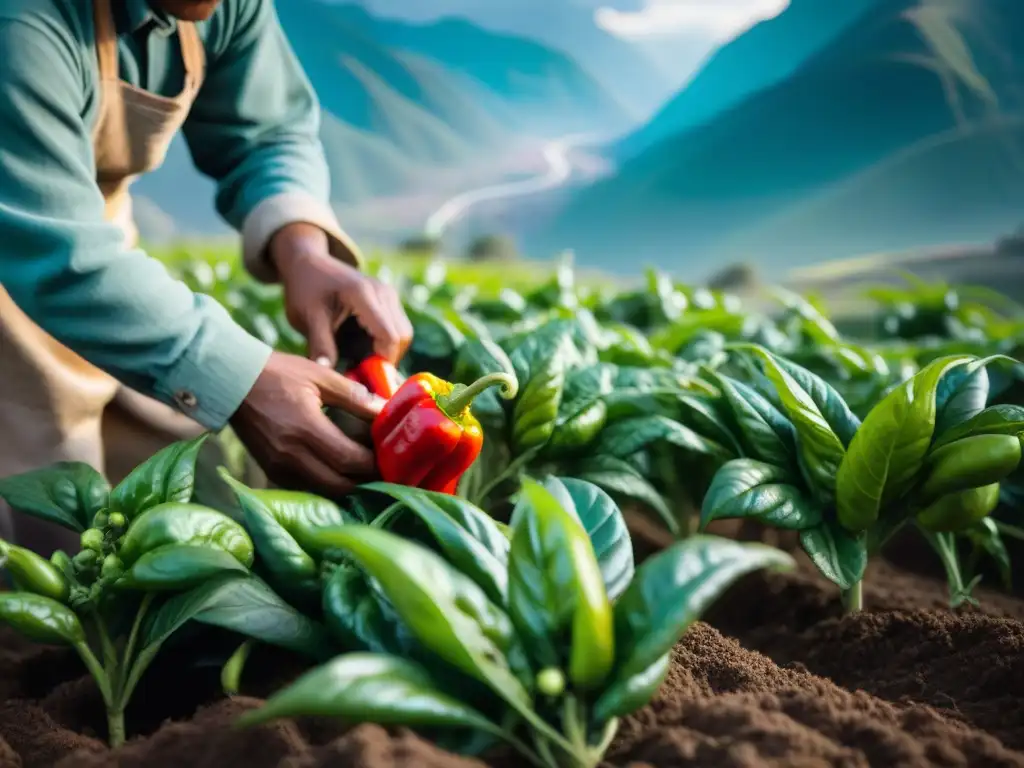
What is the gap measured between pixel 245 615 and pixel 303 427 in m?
0.29

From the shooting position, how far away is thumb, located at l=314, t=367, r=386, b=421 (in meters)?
1.15

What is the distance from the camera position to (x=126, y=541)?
2.98 feet

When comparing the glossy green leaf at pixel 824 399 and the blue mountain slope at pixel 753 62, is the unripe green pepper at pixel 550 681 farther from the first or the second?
the blue mountain slope at pixel 753 62

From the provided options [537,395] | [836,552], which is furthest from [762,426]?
[537,395]

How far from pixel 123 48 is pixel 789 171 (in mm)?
4659

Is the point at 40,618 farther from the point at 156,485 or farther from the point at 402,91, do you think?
the point at 402,91

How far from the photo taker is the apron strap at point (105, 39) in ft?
4.11

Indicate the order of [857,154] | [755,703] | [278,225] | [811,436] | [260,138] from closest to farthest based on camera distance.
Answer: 1. [755,703]
2. [811,436]
3. [278,225]
4. [260,138]
5. [857,154]

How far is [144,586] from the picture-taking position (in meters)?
0.87

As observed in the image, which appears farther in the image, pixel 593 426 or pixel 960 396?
pixel 593 426

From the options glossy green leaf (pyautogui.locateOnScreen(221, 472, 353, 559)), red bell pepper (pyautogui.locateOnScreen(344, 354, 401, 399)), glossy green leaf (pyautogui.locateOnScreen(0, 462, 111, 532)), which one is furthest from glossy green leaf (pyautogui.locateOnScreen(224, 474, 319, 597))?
red bell pepper (pyautogui.locateOnScreen(344, 354, 401, 399))

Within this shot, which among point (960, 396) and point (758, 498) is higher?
point (960, 396)

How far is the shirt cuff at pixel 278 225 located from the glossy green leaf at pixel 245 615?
2.56 feet

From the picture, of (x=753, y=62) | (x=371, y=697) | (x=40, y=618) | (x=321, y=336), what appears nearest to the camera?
(x=371, y=697)
